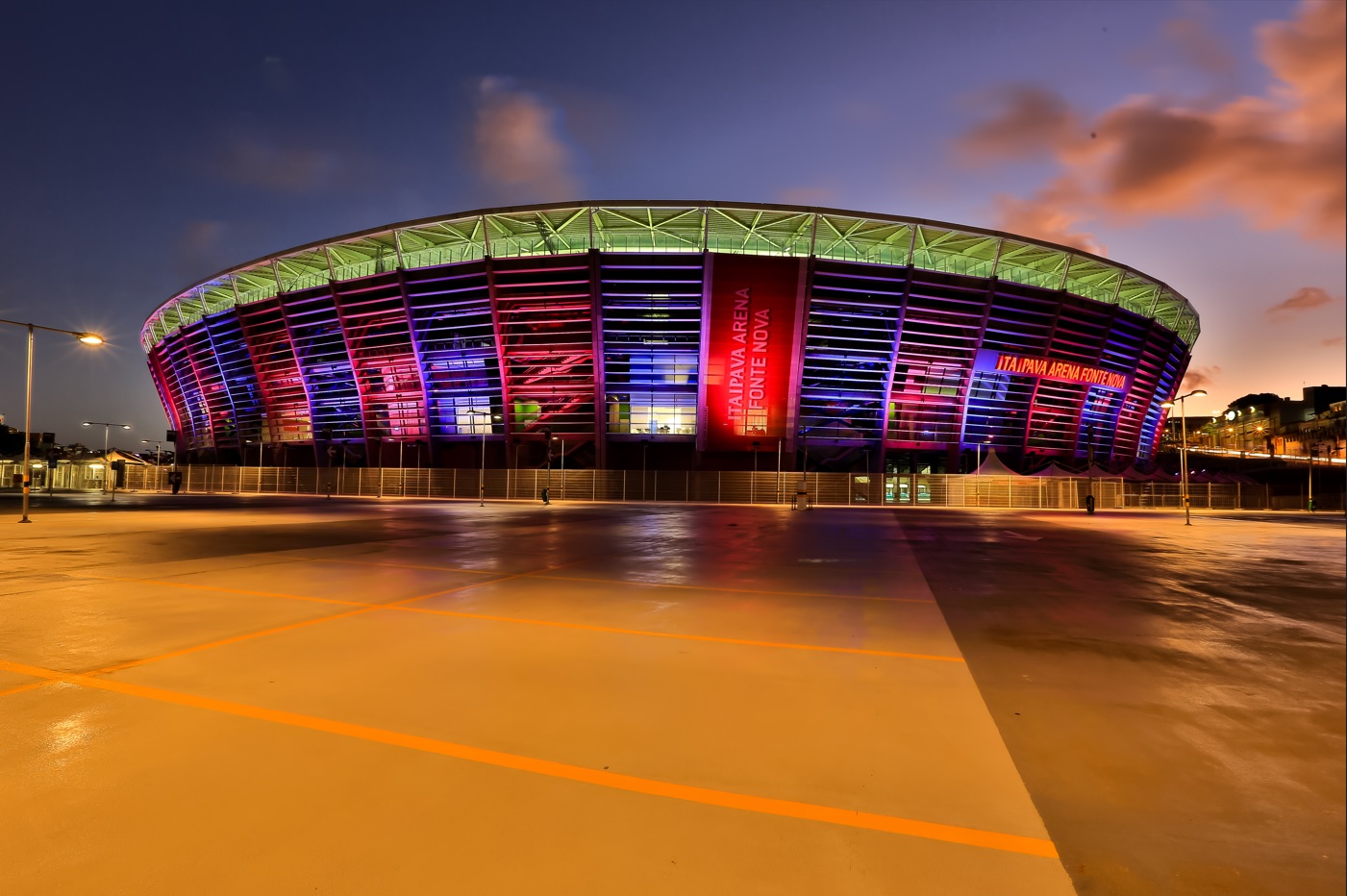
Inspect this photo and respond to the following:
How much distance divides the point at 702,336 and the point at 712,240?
9048mm

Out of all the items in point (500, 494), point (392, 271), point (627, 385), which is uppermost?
point (392, 271)

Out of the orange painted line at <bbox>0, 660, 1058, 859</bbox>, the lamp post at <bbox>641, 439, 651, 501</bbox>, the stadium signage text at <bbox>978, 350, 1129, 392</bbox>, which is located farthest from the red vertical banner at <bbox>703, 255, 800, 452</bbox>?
the orange painted line at <bbox>0, 660, 1058, 859</bbox>

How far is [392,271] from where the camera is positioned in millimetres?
52844

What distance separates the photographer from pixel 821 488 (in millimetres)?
50875

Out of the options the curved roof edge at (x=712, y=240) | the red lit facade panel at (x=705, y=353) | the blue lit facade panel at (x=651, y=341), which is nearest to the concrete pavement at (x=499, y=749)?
the red lit facade panel at (x=705, y=353)

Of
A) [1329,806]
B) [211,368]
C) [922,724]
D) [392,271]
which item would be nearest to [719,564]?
[922,724]

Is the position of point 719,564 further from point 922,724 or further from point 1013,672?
point 922,724

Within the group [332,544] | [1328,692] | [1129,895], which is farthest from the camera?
[332,544]

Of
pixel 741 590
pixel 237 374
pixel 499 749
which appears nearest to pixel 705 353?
pixel 741 590

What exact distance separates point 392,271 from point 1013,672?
189 ft

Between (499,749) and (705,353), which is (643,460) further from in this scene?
(499,749)

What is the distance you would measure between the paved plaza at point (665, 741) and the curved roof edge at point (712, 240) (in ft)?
145

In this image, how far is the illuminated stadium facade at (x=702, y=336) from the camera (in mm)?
49562

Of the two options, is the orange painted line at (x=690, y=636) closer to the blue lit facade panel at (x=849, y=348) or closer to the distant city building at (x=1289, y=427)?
the blue lit facade panel at (x=849, y=348)
